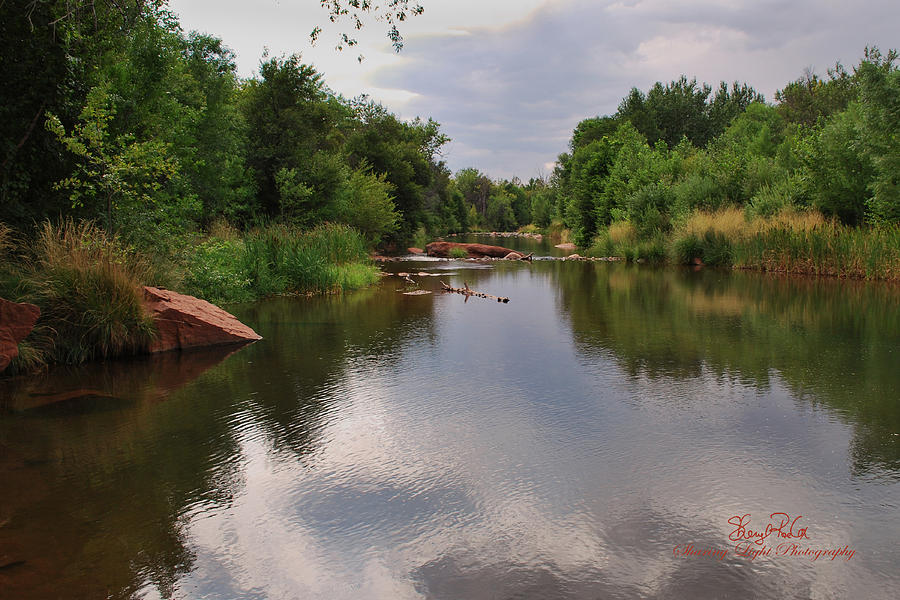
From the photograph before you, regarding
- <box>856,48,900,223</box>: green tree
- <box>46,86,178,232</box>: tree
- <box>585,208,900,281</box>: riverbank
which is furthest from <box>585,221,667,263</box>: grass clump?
<box>46,86,178,232</box>: tree

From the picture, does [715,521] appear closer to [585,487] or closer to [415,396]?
[585,487]

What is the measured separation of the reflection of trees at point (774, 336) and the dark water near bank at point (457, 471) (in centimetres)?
7

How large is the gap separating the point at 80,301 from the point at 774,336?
10.1m

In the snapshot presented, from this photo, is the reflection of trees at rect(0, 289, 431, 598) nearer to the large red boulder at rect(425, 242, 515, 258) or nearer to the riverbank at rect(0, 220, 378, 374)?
the riverbank at rect(0, 220, 378, 374)

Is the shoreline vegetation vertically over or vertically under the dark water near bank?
over

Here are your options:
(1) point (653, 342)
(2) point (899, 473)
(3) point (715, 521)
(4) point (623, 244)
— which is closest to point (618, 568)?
(3) point (715, 521)

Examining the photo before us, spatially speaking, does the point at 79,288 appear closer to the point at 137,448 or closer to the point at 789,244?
the point at 137,448

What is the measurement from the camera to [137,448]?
5398 millimetres

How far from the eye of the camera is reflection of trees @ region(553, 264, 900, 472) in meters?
6.68

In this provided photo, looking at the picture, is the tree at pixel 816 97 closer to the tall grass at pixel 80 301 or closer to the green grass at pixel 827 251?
the green grass at pixel 827 251

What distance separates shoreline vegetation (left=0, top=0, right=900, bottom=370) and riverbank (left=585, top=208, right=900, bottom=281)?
7 centimetres

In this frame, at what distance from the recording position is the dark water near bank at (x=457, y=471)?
11.4ft
